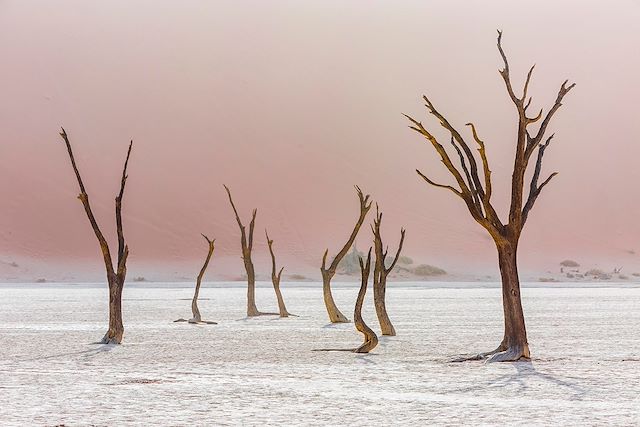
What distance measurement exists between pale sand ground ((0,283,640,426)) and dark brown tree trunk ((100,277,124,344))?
0.28 meters

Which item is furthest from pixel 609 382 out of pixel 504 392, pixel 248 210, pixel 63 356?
pixel 248 210

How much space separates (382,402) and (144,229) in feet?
249

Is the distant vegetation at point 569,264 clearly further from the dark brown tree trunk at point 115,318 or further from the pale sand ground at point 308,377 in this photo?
the dark brown tree trunk at point 115,318

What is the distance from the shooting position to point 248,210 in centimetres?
8356

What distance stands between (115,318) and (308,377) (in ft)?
18.9

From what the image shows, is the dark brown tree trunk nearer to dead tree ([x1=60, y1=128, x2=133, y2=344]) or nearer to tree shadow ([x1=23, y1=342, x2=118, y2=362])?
dead tree ([x1=60, y1=128, x2=133, y2=344])

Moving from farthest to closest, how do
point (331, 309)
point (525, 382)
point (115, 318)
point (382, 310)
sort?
point (331, 309) < point (382, 310) < point (115, 318) < point (525, 382)

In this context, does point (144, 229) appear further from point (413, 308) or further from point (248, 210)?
point (413, 308)

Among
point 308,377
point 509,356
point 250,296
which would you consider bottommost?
point 308,377

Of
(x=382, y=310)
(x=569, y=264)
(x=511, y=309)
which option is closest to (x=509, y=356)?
(x=511, y=309)

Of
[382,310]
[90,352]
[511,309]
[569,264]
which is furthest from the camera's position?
[569,264]

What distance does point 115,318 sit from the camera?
1688cm

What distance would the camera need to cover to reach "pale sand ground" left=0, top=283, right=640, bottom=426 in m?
9.00

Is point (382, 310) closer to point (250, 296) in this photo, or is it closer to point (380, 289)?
point (380, 289)
